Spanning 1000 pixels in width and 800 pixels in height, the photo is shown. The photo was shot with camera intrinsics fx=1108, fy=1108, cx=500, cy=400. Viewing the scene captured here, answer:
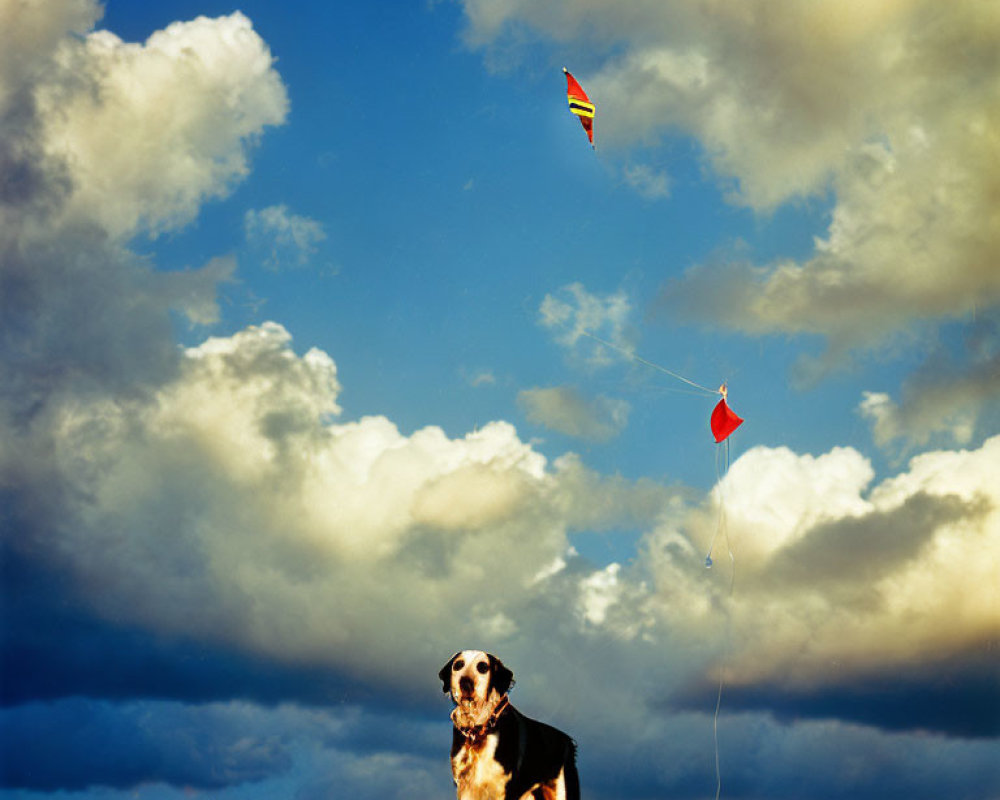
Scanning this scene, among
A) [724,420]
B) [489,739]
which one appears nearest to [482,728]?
[489,739]

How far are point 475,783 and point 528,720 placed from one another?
1878 millimetres

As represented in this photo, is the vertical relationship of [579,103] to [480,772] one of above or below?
above

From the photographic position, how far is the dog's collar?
70.6 feet

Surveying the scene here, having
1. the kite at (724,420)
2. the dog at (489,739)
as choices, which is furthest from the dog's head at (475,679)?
the kite at (724,420)

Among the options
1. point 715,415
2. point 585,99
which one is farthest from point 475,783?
point 585,99

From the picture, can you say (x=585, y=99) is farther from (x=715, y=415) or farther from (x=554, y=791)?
(x=554, y=791)

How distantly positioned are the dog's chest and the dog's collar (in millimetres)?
97

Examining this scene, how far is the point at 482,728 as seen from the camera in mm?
21547

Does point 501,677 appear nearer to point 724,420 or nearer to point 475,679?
point 475,679

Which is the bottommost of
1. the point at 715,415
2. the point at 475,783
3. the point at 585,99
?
the point at 475,783

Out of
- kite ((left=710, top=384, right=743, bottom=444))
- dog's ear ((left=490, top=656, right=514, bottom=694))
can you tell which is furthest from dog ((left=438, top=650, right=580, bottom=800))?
kite ((left=710, top=384, right=743, bottom=444))

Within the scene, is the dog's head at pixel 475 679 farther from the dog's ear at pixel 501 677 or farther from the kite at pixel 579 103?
the kite at pixel 579 103

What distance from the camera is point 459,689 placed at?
2167 cm

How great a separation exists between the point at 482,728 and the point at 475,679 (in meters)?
0.95
